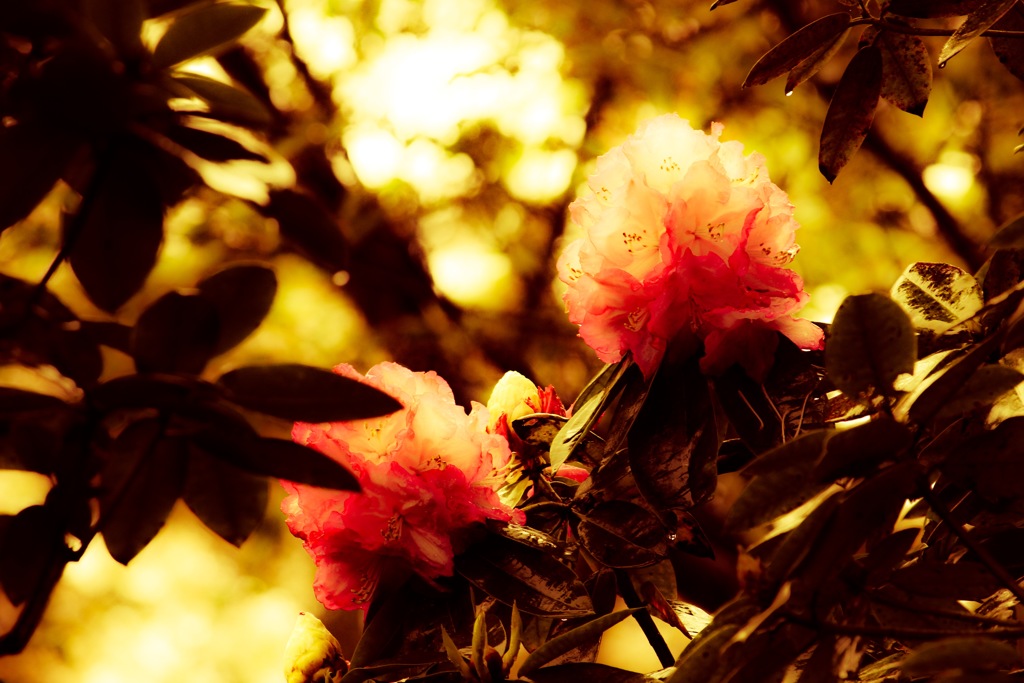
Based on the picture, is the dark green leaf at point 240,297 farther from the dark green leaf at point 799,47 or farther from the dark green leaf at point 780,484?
the dark green leaf at point 799,47

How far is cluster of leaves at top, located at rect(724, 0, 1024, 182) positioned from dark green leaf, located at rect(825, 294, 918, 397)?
37 centimetres

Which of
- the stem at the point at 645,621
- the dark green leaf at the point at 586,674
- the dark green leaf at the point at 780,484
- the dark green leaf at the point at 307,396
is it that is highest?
the dark green leaf at the point at 307,396

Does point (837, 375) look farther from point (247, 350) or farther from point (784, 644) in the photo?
point (247, 350)

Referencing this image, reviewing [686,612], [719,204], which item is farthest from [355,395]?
[686,612]

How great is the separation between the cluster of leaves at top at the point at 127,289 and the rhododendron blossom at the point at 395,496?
30cm

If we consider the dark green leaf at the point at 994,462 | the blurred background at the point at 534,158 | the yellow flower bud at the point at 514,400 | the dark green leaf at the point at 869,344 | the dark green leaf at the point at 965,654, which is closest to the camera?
the dark green leaf at the point at 965,654

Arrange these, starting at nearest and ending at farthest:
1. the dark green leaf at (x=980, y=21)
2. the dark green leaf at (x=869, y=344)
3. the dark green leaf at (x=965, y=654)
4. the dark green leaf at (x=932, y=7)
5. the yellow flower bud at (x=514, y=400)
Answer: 1. the dark green leaf at (x=965, y=654)
2. the dark green leaf at (x=869, y=344)
3. the dark green leaf at (x=980, y=21)
4. the dark green leaf at (x=932, y=7)
5. the yellow flower bud at (x=514, y=400)

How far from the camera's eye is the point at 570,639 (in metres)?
0.70

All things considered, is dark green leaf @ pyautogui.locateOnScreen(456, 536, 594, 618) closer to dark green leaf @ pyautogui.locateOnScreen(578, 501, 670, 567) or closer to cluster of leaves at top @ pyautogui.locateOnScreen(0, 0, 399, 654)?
dark green leaf @ pyautogui.locateOnScreen(578, 501, 670, 567)

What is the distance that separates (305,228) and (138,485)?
0.18m

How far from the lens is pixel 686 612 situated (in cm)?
95

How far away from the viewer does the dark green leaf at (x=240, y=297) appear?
50 cm

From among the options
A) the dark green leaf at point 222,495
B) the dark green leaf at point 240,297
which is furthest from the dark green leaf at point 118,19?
the dark green leaf at point 222,495

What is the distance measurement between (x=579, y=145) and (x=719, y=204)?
7.27ft
